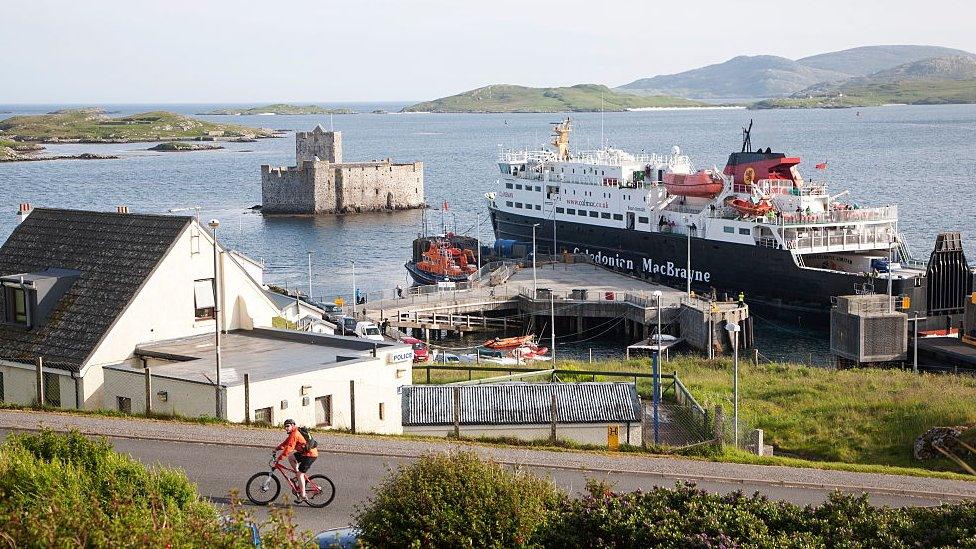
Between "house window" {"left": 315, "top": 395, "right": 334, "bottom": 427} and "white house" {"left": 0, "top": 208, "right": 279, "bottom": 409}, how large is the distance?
2.79 metres

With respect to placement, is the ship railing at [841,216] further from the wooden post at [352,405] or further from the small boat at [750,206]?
the wooden post at [352,405]

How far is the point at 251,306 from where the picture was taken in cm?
2444

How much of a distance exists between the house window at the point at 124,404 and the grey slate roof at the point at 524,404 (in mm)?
4677

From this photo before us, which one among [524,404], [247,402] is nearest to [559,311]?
[524,404]

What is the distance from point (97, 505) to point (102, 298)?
495 inches

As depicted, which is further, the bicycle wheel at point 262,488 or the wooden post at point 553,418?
the wooden post at point 553,418

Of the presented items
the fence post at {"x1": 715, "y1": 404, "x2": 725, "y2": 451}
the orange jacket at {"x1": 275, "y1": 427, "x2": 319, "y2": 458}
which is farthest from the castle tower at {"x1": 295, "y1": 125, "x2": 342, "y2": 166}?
the orange jacket at {"x1": 275, "y1": 427, "x2": 319, "y2": 458}

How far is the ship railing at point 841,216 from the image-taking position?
52.5 metres

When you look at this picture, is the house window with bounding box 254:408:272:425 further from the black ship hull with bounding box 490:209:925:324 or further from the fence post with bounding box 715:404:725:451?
the black ship hull with bounding box 490:209:925:324

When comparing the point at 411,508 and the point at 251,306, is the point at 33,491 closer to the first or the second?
the point at 411,508

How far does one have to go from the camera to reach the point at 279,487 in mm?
14445

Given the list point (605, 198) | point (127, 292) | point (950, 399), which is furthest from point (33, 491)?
point (605, 198)

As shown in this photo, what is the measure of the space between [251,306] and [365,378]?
15.7ft

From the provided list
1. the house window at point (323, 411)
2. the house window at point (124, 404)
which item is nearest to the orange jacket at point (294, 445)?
the house window at point (323, 411)
